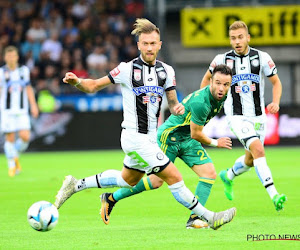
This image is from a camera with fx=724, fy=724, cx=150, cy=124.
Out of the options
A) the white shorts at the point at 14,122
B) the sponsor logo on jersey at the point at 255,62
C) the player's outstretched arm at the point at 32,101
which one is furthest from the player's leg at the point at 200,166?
the white shorts at the point at 14,122

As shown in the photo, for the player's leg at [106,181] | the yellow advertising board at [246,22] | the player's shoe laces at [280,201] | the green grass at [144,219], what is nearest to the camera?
the green grass at [144,219]

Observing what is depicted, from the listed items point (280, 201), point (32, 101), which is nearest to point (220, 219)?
point (280, 201)

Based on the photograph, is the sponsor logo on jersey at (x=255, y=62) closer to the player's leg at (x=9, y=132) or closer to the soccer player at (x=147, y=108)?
the soccer player at (x=147, y=108)

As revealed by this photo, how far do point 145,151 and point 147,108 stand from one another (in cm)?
45

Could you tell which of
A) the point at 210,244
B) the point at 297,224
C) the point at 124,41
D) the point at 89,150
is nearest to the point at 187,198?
the point at 210,244

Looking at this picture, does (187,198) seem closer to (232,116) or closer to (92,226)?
(92,226)

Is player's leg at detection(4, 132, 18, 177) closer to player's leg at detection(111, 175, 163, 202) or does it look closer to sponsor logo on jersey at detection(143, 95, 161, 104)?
player's leg at detection(111, 175, 163, 202)

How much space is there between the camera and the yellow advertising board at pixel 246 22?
24.0 m

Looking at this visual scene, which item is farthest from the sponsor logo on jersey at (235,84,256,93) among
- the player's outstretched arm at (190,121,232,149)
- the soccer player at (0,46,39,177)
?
the soccer player at (0,46,39,177)

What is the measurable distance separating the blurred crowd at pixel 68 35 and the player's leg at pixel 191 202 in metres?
14.4

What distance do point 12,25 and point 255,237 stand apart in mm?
18416

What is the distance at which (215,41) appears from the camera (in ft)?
80.0

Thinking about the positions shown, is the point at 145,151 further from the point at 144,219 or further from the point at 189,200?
the point at 144,219

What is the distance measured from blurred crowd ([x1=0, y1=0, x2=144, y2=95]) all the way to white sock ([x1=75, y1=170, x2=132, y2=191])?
13.5 metres
